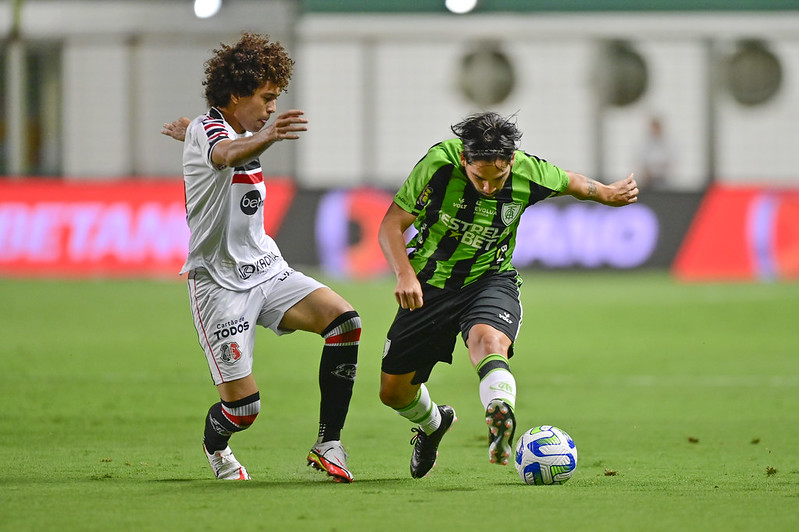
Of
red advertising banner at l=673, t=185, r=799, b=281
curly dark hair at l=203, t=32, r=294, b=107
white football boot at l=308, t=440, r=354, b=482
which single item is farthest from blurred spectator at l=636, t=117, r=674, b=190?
white football boot at l=308, t=440, r=354, b=482

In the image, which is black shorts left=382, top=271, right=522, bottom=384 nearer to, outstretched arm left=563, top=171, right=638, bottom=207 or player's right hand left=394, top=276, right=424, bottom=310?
player's right hand left=394, top=276, right=424, bottom=310

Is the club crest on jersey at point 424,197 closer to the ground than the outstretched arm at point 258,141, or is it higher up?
closer to the ground

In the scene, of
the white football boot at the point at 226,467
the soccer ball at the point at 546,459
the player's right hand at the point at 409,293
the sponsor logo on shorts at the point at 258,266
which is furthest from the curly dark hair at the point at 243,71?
the soccer ball at the point at 546,459

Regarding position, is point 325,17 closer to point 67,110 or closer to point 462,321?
point 67,110

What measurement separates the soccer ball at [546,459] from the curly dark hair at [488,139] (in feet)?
4.23

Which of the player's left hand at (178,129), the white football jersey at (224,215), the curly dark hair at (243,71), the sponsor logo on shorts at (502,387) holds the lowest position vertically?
the sponsor logo on shorts at (502,387)

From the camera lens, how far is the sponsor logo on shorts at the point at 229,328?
20.1ft

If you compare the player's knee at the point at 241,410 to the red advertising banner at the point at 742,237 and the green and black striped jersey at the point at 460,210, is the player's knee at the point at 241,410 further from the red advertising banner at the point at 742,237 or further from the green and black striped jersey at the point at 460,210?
the red advertising banner at the point at 742,237

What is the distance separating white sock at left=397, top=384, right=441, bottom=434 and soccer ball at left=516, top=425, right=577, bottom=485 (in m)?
0.76

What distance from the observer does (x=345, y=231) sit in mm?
18844

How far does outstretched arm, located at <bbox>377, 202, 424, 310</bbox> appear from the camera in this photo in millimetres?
5945

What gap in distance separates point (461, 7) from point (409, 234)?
8.15 m

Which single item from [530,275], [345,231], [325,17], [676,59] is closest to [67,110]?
[325,17]

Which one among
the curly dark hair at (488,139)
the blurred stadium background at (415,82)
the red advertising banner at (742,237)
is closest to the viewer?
Result: the curly dark hair at (488,139)
